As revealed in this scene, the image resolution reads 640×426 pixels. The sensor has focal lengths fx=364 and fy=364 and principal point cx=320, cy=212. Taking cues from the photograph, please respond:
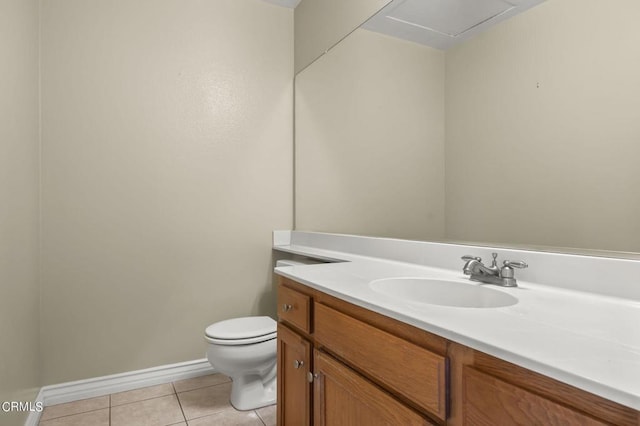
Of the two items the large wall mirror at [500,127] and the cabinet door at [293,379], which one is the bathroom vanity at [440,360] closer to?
the cabinet door at [293,379]

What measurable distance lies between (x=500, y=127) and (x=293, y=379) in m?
1.16

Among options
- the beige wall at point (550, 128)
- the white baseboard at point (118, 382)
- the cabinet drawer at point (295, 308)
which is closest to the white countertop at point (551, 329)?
the cabinet drawer at point (295, 308)

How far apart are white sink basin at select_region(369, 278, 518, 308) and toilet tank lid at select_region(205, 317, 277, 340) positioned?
2.90 feet

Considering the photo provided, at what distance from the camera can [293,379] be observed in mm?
1324

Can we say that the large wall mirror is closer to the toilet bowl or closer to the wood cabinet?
the wood cabinet

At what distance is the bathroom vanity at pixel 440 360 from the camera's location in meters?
0.53

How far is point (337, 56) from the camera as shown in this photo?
221cm

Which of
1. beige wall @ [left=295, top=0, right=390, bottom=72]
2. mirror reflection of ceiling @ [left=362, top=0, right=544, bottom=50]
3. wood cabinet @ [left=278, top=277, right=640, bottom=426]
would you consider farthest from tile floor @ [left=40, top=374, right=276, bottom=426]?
beige wall @ [left=295, top=0, right=390, bottom=72]

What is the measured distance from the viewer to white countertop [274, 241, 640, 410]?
0.51 meters

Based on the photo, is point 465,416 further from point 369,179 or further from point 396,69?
point 396,69

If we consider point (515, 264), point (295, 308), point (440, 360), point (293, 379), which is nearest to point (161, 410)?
point (293, 379)

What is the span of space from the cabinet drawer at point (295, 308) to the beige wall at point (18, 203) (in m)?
0.99

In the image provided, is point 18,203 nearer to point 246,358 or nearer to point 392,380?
point 246,358

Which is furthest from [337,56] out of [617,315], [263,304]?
[617,315]
